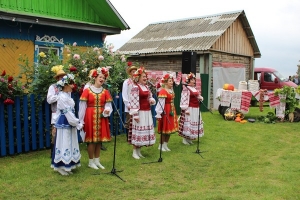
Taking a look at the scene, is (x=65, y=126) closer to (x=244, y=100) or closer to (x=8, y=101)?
(x=8, y=101)

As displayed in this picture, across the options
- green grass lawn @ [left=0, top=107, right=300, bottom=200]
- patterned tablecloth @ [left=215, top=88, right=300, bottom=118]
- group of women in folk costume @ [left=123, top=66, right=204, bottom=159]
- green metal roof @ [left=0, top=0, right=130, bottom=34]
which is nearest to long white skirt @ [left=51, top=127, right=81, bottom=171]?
green grass lawn @ [left=0, top=107, right=300, bottom=200]

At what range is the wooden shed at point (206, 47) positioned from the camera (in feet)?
53.1

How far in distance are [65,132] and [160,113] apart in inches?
99.1

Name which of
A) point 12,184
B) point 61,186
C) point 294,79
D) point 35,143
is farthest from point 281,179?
point 294,79

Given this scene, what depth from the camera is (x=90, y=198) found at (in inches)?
191

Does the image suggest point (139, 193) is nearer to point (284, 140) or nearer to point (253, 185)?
point (253, 185)

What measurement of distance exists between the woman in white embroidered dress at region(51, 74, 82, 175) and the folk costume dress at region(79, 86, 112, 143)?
0.35 m

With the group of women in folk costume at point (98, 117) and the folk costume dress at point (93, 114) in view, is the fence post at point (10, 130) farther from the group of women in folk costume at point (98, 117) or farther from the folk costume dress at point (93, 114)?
the folk costume dress at point (93, 114)

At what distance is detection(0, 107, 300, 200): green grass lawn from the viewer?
5.07m

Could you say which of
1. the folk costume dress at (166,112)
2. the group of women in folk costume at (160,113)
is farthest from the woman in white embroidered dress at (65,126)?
the folk costume dress at (166,112)

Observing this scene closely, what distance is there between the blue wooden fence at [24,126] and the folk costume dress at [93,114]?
2.74 ft

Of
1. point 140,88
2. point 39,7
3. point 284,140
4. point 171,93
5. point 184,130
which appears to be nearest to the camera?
point 140,88

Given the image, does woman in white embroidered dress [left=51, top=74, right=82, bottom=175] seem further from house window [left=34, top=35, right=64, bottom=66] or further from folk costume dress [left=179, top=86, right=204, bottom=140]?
house window [left=34, top=35, right=64, bottom=66]

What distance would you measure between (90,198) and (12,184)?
141cm
